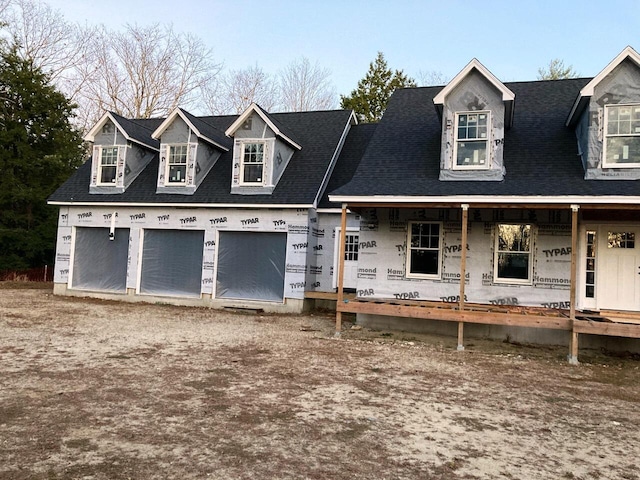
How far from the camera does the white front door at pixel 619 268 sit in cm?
1024

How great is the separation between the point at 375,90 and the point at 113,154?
17345 mm

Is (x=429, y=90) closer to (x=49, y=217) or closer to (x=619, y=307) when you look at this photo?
(x=619, y=307)

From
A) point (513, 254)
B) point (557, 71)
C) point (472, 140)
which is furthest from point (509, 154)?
point (557, 71)

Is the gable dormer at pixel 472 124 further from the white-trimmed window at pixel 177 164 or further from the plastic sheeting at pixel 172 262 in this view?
the white-trimmed window at pixel 177 164

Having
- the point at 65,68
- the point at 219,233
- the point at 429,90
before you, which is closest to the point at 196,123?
the point at 219,233

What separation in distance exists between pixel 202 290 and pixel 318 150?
610 cm

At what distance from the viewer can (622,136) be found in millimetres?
9867

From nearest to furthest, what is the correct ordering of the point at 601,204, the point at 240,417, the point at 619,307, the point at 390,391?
the point at 240,417 → the point at 390,391 → the point at 601,204 → the point at 619,307

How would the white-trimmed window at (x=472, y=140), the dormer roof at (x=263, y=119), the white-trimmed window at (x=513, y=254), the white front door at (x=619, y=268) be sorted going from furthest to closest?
the dormer roof at (x=263, y=119) < the white-trimmed window at (x=472, y=140) < the white-trimmed window at (x=513, y=254) < the white front door at (x=619, y=268)

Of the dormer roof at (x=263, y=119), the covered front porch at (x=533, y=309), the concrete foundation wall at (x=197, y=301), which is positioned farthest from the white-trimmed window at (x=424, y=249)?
the dormer roof at (x=263, y=119)

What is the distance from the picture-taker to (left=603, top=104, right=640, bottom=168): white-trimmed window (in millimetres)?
9812

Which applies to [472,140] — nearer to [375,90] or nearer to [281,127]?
[281,127]

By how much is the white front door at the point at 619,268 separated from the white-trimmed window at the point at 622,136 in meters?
1.50

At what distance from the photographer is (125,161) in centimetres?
1622
